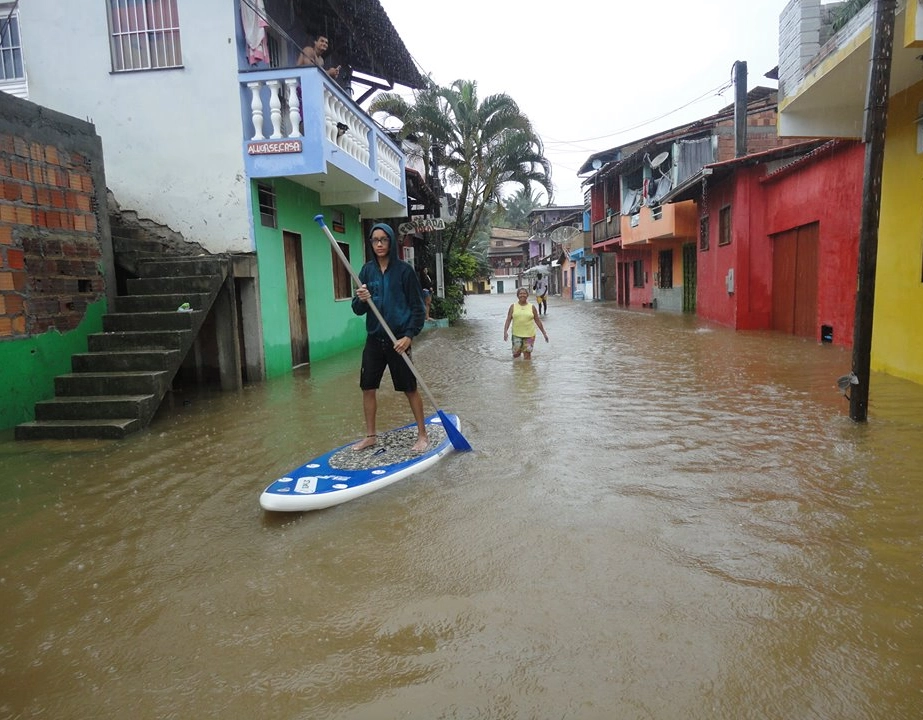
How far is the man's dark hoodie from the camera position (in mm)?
5027

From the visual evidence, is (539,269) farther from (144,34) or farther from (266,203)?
(144,34)

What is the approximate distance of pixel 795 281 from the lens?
40.9 feet

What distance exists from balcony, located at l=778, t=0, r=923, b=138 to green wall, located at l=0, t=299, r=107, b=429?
321 inches

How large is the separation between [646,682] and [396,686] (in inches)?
34.8

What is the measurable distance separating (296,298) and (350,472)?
22.5 ft

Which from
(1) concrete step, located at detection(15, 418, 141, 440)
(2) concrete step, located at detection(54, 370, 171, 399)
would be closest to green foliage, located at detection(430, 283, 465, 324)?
(2) concrete step, located at detection(54, 370, 171, 399)

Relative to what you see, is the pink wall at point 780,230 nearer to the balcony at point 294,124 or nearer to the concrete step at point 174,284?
the balcony at point 294,124

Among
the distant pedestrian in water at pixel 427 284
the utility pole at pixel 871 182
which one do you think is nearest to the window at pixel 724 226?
the distant pedestrian in water at pixel 427 284

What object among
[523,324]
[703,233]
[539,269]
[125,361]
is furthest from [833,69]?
[539,269]

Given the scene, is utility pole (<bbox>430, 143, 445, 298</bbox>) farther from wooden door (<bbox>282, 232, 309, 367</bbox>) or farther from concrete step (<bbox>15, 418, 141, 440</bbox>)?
concrete step (<bbox>15, 418, 141, 440</bbox>)

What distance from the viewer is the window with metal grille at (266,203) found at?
366 inches

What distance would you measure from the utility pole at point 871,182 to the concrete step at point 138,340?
6593 mm

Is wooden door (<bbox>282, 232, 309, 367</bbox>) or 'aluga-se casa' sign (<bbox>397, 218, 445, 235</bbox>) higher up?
'aluga-se casa' sign (<bbox>397, 218, 445, 235</bbox>)

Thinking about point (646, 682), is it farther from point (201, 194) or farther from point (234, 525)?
point (201, 194)
